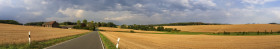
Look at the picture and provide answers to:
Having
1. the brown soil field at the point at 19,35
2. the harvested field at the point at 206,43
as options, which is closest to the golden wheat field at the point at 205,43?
the harvested field at the point at 206,43

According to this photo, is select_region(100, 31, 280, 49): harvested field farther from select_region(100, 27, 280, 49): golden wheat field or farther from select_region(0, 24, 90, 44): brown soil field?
select_region(0, 24, 90, 44): brown soil field

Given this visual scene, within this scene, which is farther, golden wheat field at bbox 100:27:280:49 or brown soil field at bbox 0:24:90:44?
brown soil field at bbox 0:24:90:44

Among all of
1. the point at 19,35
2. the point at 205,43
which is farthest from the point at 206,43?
the point at 19,35

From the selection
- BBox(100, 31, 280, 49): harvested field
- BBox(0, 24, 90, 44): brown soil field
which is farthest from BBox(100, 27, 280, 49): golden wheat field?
BBox(0, 24, 90, 44): brown soil field

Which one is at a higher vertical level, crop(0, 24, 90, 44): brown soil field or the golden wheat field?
crop(0, 24, 90, 44): brown soil field

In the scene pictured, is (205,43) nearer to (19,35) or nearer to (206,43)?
(206,43)

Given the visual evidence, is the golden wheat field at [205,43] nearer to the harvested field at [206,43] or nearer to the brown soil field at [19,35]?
the harvested field at [206,43]

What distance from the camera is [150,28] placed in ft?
389

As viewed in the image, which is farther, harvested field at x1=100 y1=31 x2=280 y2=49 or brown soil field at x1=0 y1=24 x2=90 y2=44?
brown soil field at x1=0 y1=24 x2=90 y2=44

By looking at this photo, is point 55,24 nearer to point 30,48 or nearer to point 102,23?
point 102,23

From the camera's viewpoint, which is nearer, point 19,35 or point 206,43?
point 206,43

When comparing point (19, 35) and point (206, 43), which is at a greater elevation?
point (19, 35)

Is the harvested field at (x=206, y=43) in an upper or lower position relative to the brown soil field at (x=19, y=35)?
lower

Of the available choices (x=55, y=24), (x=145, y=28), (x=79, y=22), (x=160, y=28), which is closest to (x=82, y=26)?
(x=79, y=22)
